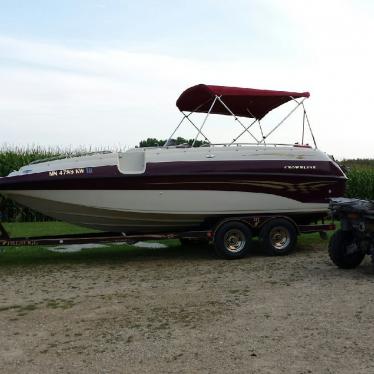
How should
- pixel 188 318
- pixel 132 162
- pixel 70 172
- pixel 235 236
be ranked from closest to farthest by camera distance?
pixel 188 318
pixel 70 172
pixel 132 162
pixel 235 236

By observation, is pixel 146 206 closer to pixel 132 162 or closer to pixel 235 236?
pixel 132 162

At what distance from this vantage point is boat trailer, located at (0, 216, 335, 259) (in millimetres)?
9508

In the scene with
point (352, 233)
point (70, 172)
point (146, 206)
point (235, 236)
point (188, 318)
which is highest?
point (70, 172)

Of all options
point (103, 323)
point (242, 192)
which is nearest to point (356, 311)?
point (103, 323)

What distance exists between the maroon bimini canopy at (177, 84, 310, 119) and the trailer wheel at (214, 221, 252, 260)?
2.50 m

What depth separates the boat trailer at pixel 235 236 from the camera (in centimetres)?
951

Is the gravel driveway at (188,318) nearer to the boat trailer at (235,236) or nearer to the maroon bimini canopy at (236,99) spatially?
the boat trailer at (235,236)

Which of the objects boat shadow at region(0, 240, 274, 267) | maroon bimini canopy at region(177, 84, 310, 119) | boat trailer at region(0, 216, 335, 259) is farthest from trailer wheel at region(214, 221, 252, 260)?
maroon bimini canopy at region(177, 84, 310, 119)

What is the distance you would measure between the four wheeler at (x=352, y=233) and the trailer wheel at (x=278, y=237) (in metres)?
1.46

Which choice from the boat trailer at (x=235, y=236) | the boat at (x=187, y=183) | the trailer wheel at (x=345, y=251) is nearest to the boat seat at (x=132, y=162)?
the boat at (x=187, y=183)

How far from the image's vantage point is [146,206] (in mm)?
9609

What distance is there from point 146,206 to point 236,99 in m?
2.92

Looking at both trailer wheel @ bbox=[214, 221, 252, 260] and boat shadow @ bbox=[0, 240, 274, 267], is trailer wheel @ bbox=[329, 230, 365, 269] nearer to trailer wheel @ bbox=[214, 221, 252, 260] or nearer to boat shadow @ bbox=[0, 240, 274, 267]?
trailer wheel @ bbox=[214, 221, 252, 260]

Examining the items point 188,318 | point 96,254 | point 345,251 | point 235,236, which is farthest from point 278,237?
point 188,318
